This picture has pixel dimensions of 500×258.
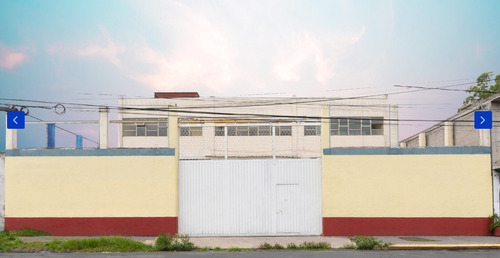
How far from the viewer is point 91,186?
15.4 meters

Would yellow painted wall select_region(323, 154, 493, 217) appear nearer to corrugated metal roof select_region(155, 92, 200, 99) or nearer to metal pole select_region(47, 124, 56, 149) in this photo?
metal pole select_region(47, 124, 56, 149)

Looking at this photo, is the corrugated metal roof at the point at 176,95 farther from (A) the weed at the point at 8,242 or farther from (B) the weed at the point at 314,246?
(B) the weed at the point at 314,246

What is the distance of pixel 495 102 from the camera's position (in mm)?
19766

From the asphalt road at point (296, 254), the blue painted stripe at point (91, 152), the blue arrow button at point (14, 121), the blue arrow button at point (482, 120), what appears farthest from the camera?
the blue arrow button at point (14, 121)

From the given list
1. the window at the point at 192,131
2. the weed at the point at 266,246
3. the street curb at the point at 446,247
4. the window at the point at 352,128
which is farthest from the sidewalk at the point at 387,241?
the window at the point at 352,128

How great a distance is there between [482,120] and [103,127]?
14.0 meters

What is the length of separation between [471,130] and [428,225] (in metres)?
8.84

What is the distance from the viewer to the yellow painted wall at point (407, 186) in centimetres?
1508

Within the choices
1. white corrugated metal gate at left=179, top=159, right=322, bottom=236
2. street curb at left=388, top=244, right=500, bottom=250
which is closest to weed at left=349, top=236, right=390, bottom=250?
street curb at left=388, top=244, right=500, bottom=250

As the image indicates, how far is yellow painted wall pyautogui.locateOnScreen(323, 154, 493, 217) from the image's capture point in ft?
49.5

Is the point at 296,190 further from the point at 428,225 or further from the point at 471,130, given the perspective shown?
the point at 471,130

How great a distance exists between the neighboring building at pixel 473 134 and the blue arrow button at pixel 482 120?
192 mm

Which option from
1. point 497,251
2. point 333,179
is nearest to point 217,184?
point 333,179

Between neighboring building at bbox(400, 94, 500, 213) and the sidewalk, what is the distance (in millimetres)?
2400
